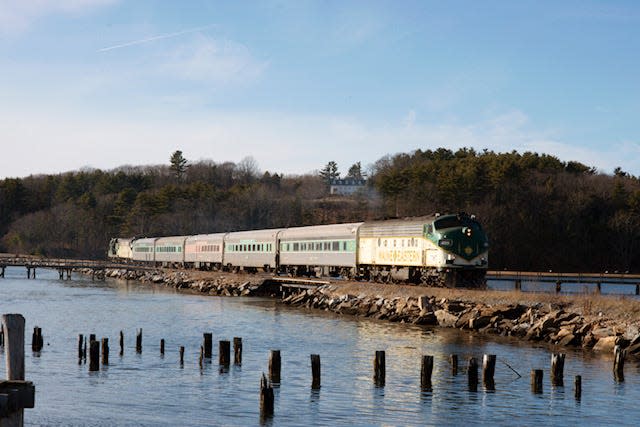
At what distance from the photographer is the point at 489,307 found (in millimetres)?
44188

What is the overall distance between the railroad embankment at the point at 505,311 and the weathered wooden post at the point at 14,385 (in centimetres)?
2788

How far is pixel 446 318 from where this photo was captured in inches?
1784

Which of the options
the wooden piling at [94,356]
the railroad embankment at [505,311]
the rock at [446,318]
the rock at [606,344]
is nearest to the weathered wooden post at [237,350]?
the wooden piling at [94,356]

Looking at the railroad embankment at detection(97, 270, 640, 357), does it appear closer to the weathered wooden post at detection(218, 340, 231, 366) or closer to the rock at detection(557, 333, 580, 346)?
the rock at detection(557, 333, 580, 346)

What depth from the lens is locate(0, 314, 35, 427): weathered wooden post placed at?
35.0ft

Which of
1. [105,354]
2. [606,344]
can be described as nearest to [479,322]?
[606,344]

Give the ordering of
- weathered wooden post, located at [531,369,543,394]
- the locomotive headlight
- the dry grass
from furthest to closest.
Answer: the locomotive headlight, the dry grass, weathered wooden post, located at [531,369,543,394]

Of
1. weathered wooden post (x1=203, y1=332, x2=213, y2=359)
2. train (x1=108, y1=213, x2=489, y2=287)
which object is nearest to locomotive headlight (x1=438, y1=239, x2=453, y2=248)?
train (x1=108, y1=213, x2=489, y2=287)

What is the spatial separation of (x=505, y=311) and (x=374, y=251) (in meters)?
16.7

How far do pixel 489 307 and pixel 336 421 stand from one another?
2177 centimetres

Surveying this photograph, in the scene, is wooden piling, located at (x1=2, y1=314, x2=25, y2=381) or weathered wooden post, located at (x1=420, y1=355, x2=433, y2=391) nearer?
wooden piling, located at (x1=2, y1=314, x2=25, y2=381)

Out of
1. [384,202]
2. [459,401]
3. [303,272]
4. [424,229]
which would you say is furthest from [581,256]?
[459,401]

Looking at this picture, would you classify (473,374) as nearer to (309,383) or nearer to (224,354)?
(309,383)

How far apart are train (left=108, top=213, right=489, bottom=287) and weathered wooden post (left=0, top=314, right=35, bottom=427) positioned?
39.2 meters
